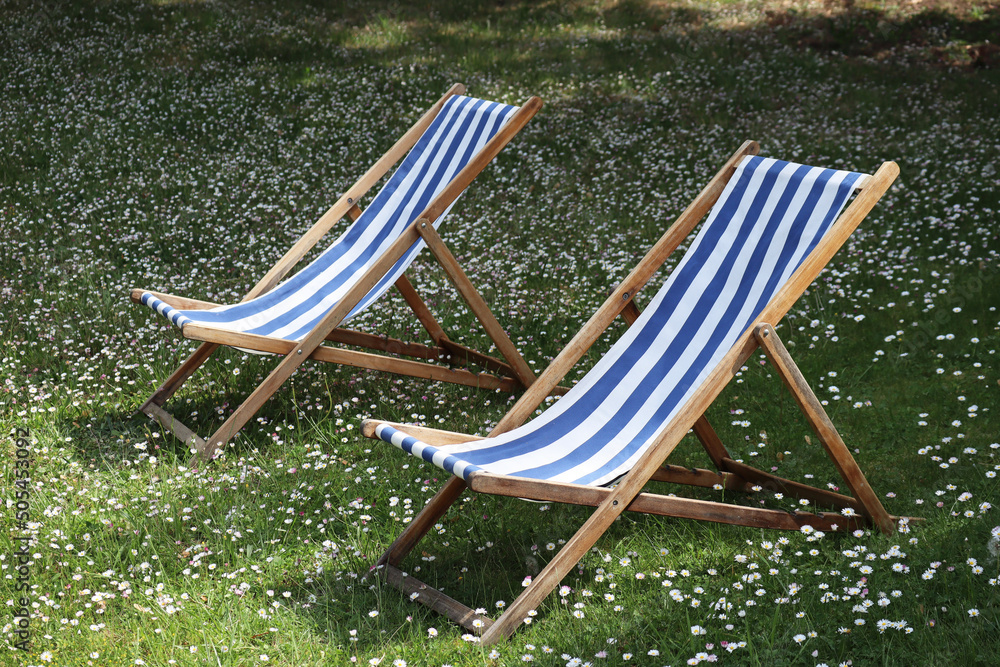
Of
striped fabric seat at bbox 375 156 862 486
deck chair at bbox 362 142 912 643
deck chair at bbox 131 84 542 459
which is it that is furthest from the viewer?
deck chair at bbox 131 84 542 459

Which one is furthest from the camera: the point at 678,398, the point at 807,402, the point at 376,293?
the point at 376,293

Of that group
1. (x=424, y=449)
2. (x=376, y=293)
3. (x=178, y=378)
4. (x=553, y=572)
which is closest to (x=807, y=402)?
(x=553, y=572)

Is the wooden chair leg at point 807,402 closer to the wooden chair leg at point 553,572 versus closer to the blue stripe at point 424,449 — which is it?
the wooden chair leg at point 553,572

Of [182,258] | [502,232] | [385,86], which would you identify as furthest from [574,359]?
[385,86]

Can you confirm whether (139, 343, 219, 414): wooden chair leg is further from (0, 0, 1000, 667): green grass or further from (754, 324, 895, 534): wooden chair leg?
(754, 324, 895, 534): wooden chair leg

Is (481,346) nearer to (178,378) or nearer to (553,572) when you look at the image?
(178,378)

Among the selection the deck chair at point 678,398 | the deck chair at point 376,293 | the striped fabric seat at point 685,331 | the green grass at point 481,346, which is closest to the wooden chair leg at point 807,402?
the deck chair at point 678,398

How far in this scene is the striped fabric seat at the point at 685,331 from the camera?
2652 mm

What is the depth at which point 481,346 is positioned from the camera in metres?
4.27

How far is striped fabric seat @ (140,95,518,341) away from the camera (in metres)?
3.62

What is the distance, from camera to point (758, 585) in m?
2.45

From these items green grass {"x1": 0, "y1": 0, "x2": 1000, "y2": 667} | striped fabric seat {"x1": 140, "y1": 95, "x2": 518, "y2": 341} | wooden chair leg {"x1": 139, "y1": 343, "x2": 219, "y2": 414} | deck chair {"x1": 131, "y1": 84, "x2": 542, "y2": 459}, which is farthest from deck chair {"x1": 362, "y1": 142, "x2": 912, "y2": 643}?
wooden chair leg {"x1": 139, "y1": 343, "x2": 219, "y2": 414}

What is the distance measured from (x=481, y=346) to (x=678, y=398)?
1585 millimetres

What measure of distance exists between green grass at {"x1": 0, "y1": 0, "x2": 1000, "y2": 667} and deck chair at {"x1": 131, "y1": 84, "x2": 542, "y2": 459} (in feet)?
0.58
